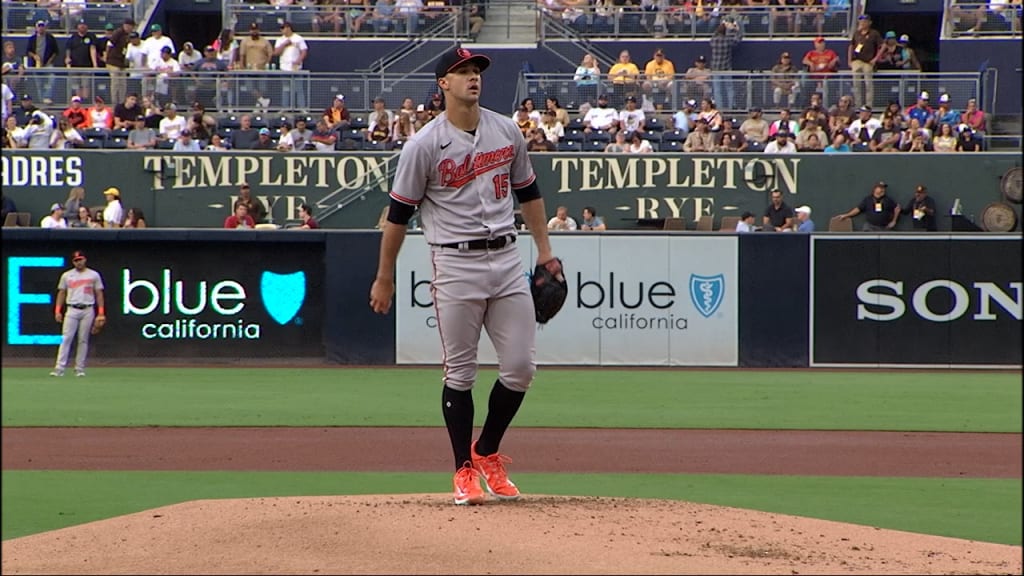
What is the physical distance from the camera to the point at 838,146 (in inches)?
866

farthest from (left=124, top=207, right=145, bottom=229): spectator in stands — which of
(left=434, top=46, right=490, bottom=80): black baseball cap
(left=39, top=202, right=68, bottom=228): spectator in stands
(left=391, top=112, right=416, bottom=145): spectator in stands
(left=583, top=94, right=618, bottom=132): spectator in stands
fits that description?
(left=434, top=46, right=490, bottom=80): black baseball cap

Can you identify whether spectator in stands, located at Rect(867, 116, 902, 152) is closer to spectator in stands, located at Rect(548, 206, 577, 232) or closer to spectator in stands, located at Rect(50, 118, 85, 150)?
spectator in stands, located at Rect(548, 206, 577, 232)

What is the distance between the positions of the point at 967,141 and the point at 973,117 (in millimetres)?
697

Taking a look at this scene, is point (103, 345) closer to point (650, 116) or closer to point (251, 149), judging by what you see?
point (251, 149)

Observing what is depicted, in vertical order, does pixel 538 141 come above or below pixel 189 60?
below

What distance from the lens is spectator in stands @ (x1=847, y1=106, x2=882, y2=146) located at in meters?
22.2

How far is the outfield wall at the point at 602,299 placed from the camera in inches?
802

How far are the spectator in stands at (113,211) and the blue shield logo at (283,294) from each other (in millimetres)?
2563

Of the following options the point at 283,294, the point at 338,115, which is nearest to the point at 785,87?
the point at 338,115

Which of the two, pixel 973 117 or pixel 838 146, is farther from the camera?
pixel 973 117

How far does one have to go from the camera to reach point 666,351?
20891 mm

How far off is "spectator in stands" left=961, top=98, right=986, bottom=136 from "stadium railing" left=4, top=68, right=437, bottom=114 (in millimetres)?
8664

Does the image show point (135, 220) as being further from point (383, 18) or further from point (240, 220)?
point (383, 18)

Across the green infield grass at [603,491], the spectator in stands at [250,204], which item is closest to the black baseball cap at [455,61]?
the green infield grass at [603,491]
